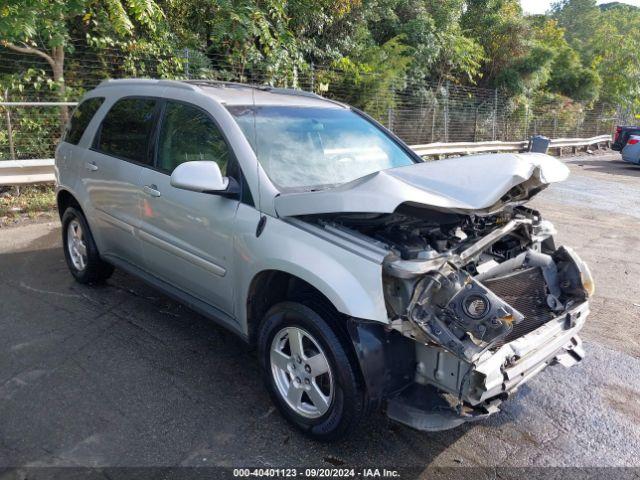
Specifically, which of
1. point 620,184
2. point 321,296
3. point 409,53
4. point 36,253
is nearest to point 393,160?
point 321,296

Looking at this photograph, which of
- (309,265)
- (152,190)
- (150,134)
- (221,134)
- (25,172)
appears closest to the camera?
(309,265)

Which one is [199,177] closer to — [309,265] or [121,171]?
[309,265]

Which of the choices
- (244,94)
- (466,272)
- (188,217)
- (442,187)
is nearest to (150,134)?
(244,94)

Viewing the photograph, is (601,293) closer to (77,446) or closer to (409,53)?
(77,446)

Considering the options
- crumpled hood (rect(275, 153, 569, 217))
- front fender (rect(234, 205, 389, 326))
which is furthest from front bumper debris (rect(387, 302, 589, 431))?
crumpled hood (rect(275, 153, 569, 217))

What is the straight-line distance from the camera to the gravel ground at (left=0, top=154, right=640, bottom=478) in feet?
9.34

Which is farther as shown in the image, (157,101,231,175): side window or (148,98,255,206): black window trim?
(157,101,231,175): side window

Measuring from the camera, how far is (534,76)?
22.0m

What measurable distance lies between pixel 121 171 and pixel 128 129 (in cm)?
37

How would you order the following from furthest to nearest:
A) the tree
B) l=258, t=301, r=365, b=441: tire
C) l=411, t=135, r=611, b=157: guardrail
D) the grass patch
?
l=411, t=135, r=611, b=157: guardrail, the tree, the grass patch, l=258, t=301, r=365, b=441: tire

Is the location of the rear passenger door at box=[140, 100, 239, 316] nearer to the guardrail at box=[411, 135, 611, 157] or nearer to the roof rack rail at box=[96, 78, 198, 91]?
the roof rack rail at box=[96, 78, 198, 91]

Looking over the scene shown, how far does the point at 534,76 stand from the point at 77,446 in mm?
23175

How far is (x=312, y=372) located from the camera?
2.88 meters

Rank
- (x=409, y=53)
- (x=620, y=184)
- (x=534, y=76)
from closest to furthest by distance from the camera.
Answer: (x=620, y=184) → (x=409, y=53) → (x=534, y=76)
